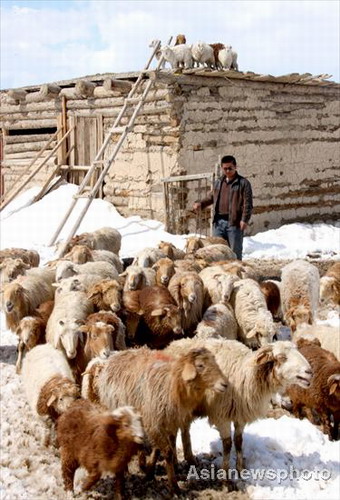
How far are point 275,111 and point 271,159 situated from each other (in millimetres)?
1259

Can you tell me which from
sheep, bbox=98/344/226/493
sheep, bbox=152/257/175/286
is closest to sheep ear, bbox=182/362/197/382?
sheep, bbox=98/344/226/493

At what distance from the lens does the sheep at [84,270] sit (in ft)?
27.7

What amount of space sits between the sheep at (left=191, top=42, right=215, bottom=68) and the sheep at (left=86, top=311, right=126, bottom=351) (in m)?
9.35

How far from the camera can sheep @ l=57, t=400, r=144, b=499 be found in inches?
182

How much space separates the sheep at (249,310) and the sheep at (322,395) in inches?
39.9

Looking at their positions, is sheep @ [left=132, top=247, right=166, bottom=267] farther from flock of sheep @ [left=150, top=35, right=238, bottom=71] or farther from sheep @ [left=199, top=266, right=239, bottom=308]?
flock of sheep @ [left=150, top=35, right=238, bottom=71]

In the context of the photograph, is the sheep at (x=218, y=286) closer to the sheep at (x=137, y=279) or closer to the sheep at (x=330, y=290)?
the sheep at (x=137, y=279)

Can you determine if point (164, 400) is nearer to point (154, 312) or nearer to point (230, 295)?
point (154, 312)

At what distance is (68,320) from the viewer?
664 centimetres

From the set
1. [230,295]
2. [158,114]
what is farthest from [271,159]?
[230,295]

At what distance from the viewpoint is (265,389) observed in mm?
5258

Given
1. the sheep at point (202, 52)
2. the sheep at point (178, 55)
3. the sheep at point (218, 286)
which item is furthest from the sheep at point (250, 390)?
the sheep at point (202, 52)

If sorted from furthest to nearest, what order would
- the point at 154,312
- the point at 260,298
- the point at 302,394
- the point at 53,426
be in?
the point at 260,298, the point at 154,312, the point at 302,394, the point at 53,426

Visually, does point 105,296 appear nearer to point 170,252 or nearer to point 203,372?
point 203,372
